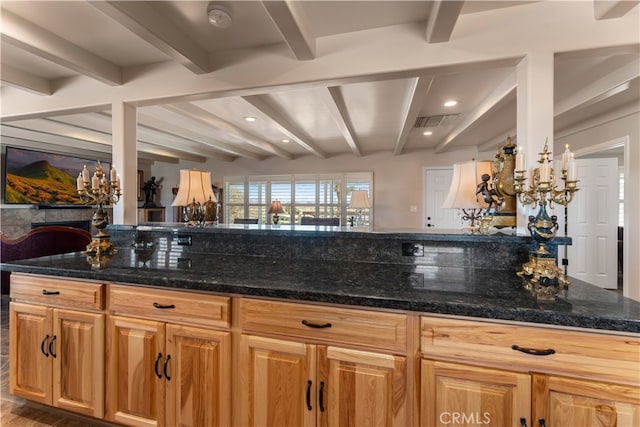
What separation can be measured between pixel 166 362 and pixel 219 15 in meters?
1.88

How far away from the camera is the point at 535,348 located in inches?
38.8

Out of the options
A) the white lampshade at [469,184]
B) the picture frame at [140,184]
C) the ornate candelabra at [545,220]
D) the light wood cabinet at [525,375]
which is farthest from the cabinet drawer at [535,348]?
the picture frame at [140,184]

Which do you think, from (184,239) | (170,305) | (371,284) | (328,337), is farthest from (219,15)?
(328,337)

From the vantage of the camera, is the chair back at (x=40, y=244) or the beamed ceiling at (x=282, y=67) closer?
the beamed ceiling at (x=282, y=67)

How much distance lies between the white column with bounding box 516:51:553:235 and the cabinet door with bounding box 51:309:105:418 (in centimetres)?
238

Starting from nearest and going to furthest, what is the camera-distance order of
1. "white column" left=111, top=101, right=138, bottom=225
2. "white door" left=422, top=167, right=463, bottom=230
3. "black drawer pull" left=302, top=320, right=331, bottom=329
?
"black drawer pull" left=302, top=320, right=331, bottom=329, "white column" left=111, top=101, right=138, bottom=225, "white door" left=422, top=167, right=463, bottom=230

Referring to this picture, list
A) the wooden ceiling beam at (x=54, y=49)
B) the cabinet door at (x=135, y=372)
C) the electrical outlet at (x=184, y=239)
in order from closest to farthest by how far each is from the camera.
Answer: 1. the cabinet door at (x=135, y=372)
2. the wooden ceiling beam at (x=54, y=49)
3. the electrical outlet at (x=184, y=239)

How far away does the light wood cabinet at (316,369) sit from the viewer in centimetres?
112

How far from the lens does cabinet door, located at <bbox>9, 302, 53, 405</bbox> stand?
1.59 meters

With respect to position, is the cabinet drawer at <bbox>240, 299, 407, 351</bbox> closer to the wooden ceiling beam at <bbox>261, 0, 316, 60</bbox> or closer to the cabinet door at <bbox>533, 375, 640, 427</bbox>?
the cabinet door at <bbox>533, 375, 640, 427</bbox>

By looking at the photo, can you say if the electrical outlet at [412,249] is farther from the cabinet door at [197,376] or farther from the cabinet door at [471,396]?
the cabinet door at [197,376]

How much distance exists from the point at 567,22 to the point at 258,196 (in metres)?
6.29

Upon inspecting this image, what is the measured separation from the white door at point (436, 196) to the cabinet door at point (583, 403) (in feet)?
17.3

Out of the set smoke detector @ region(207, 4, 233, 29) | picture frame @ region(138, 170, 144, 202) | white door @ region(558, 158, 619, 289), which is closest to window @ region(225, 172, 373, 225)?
picture frame @ region(138, 170, 144, 202)
